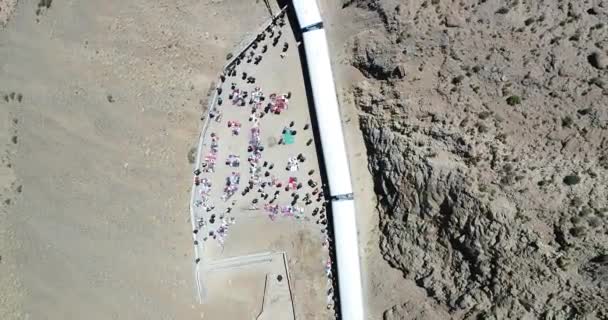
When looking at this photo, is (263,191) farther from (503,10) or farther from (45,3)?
(45,3)

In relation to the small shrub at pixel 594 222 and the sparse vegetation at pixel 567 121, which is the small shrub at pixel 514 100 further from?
the small shrub at pixel 594 222

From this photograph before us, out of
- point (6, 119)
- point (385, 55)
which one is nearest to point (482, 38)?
point (385, 55)

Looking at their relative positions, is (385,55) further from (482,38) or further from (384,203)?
(384,203)

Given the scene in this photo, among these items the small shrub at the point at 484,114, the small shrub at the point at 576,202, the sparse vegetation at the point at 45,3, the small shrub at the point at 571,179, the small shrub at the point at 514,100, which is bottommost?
the small shrub at the point at 576,202

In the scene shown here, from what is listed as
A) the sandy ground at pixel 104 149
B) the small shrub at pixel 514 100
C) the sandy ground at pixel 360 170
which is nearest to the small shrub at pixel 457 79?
the small shrub at pixel 514 100

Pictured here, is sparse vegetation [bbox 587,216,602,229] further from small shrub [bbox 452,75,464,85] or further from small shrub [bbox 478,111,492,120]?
small shrub [bbox 452,75,464,85]

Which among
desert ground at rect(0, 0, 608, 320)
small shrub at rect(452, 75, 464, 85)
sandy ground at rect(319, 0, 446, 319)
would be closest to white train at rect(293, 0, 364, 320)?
sandy ground at rect(319, 0, 446, 319)
